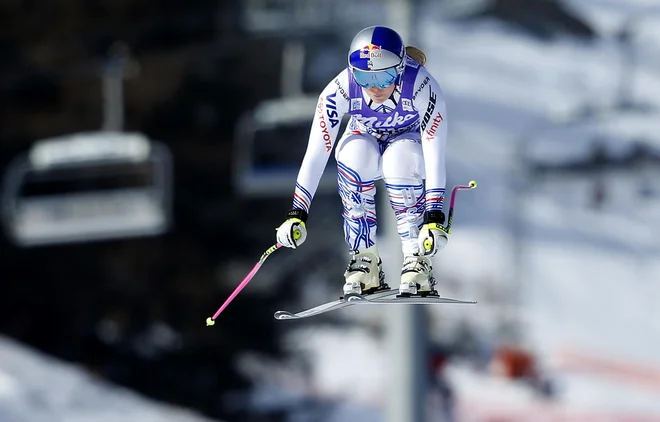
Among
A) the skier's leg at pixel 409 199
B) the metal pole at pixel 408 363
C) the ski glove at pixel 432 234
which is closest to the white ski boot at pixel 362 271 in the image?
the skier's leg at pixel 409 199

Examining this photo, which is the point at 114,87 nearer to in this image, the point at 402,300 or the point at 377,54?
the point at 402,300

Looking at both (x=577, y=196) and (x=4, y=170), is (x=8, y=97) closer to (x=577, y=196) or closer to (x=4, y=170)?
(x=4, y=170)

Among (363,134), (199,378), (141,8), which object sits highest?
(141,8)

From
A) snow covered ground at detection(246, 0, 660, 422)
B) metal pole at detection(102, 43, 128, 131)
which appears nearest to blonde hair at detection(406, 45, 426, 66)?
metal pole at detection(102, 43, 128, 131)

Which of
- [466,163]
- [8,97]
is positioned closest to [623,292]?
[466,163]

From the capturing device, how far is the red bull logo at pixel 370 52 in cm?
570

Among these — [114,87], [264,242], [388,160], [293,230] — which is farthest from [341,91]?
[264,242]

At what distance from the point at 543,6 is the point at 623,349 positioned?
10640mm

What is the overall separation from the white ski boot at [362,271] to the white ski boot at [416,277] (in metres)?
0.17

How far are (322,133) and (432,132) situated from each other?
51 cm

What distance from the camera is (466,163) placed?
43250 mm

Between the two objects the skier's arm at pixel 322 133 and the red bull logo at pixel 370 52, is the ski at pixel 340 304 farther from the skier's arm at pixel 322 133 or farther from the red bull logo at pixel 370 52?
the red bull logo at pixel 370 52

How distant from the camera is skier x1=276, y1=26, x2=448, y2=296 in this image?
19.9 ft

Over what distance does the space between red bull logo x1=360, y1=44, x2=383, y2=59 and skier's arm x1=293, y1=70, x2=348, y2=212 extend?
0.42m
